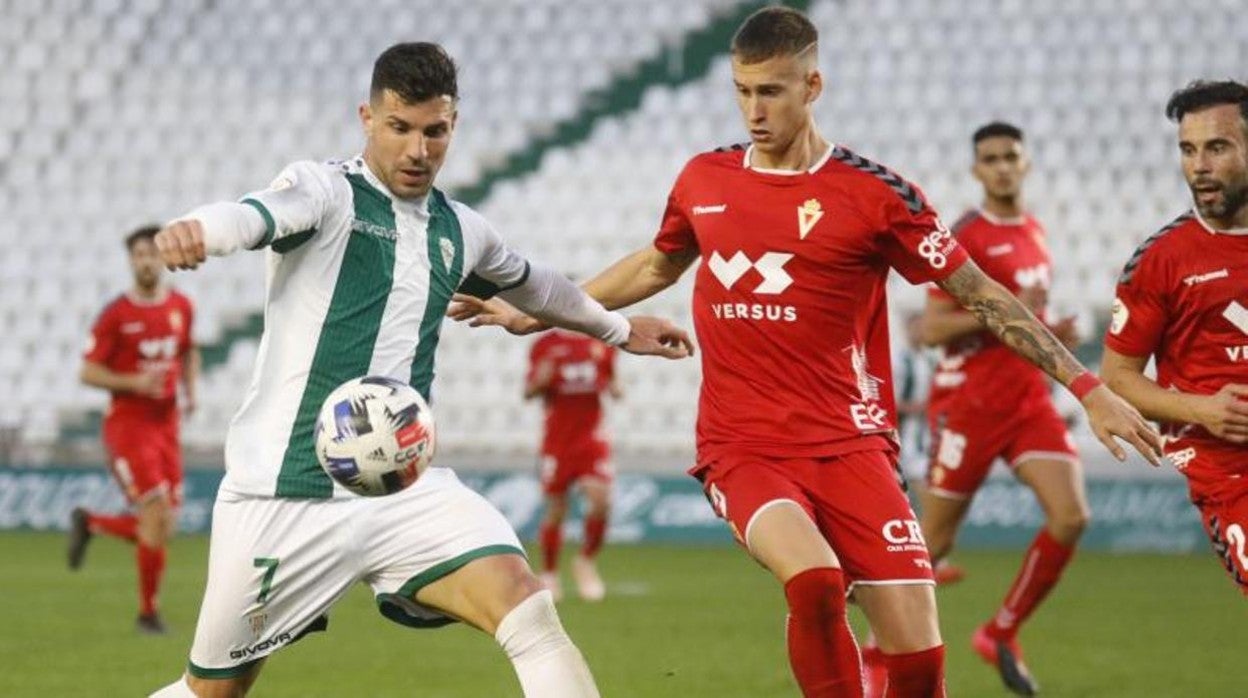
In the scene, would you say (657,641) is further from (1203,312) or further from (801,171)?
(1203,312)

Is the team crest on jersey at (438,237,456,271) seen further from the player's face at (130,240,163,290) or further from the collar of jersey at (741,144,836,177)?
the player's face at (130,240,163,290)

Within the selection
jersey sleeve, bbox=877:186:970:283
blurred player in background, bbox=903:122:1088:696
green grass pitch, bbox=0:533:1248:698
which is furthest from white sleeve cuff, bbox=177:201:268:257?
blurred player in background, bbox=903:122:1088:696

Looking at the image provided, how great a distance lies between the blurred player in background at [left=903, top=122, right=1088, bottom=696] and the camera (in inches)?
359

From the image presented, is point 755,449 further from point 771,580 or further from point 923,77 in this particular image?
point 923,77

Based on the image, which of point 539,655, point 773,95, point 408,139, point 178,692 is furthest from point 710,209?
point 178,692

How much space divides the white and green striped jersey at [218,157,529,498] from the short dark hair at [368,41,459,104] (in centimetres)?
26

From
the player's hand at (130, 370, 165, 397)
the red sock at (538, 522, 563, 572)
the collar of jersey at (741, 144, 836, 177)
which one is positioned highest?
the collar of jersey at (741, 144, 836, 177)

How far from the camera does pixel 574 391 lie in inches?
572

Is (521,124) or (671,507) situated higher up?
(521,124)

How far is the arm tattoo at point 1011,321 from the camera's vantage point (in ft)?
18.7

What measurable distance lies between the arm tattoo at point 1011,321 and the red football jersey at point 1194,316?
50cm

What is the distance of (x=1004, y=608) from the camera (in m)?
8.92

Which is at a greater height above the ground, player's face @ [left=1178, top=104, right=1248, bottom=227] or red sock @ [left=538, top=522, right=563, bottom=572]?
player's face @ [left=1178, top=104, right=1248, bottom=227]

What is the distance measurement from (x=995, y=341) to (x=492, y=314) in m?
3.77
